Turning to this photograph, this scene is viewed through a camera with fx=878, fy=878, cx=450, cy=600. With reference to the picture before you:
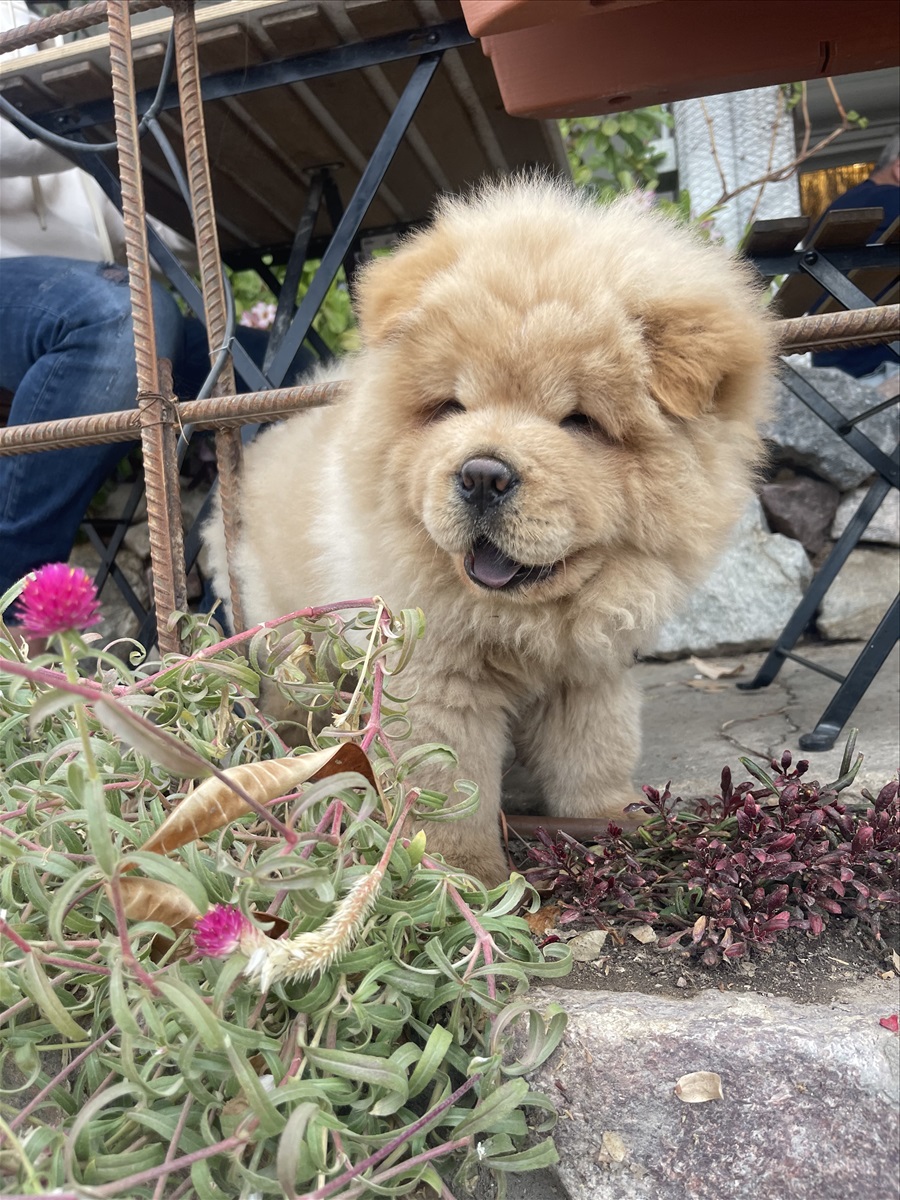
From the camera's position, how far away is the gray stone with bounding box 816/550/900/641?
12.8 feet

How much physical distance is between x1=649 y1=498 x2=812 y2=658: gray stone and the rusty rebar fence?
94.1 inches

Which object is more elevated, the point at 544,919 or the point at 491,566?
the point at 491,566

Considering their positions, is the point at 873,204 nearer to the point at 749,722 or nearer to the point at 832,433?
the point at 832,433

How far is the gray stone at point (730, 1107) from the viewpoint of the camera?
1.08 metres

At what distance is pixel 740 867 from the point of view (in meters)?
1.50

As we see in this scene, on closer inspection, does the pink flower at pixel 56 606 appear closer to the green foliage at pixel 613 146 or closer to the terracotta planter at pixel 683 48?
the terracotta planter at pixel 683 48

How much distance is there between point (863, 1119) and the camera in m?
1.10

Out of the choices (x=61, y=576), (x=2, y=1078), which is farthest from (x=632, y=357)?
(x=2, y=1078)

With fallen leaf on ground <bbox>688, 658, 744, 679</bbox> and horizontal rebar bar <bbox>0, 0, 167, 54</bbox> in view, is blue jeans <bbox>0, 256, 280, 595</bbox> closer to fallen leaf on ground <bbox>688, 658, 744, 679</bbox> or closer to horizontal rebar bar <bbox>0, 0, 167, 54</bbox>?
horizontal rebar bar <bbox>0, 0, 167, 54</bbox>

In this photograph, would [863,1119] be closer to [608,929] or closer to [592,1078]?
[592,1078]

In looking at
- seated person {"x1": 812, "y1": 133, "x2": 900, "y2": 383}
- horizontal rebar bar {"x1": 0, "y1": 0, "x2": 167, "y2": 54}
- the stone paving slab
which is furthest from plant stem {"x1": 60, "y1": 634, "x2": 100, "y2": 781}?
seated person {"x1": 812, "y1": 133, "x2": 900, "y2": 383}

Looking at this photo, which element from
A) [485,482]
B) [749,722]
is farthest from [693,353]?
[749,722]

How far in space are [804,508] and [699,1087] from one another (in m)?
3.54

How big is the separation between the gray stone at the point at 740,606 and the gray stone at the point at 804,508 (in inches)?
12.5
